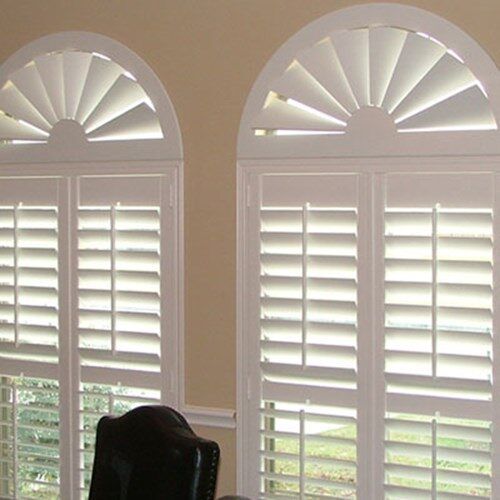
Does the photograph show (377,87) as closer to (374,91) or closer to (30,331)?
(374,91)

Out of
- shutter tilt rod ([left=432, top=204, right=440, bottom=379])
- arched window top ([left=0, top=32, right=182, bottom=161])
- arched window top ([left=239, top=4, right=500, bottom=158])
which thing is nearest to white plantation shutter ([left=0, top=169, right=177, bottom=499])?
arched window top ([left=0, top=32, right=182, bottom=161])

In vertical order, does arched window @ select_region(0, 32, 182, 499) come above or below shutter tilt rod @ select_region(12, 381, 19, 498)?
above

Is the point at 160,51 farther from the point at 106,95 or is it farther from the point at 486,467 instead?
the point at 486,467

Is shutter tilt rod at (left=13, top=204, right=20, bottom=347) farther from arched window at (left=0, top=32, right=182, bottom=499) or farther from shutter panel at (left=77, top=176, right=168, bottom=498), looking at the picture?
shutter panel at (left=77, top=176, right=168, bottom=498)

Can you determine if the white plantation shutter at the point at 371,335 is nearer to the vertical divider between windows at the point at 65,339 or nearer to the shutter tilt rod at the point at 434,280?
the shutter tilt rod at the point at 434,280

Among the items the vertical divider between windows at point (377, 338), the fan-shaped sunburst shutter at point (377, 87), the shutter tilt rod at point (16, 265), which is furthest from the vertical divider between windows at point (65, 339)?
the vertical divider between windows at point (377, 338)

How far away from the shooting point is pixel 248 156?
10.8 feet

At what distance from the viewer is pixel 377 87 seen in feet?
10.1

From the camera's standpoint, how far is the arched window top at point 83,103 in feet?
11.3

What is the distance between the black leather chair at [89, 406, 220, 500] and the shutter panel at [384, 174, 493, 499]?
80 cm

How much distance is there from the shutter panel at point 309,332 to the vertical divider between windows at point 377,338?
7 centimetres

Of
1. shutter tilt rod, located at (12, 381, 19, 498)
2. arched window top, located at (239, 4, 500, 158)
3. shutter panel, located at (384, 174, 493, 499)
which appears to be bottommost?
shutter tilt rod, located at (12, 381, 19, 498)

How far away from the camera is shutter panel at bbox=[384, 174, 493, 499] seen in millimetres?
2961

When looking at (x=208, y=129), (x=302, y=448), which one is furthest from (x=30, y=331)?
(x=302, y=448)
